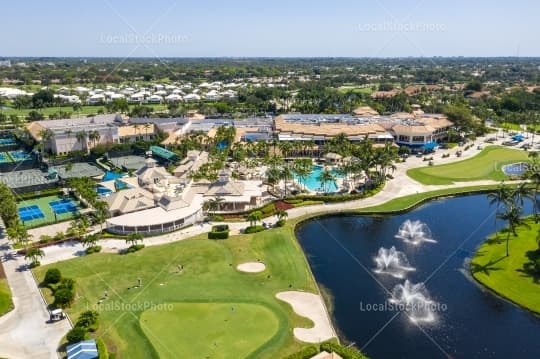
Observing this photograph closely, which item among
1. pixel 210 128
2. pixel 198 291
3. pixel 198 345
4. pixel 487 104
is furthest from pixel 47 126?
pixel 487 104

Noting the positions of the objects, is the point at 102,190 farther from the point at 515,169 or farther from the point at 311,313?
the point at 515,169

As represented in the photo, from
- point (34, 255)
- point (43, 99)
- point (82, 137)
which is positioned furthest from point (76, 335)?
point (43, 99)

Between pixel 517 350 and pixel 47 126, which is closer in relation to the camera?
pixel 517 350

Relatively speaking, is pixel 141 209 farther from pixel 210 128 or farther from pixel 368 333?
pixel 210 128

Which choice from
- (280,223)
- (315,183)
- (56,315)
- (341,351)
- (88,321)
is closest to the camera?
(341,351)

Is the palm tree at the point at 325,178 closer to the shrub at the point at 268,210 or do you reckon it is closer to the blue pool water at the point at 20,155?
the shrub at the point at 268,210

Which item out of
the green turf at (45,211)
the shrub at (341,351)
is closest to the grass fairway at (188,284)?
the shrub at (341,351)
